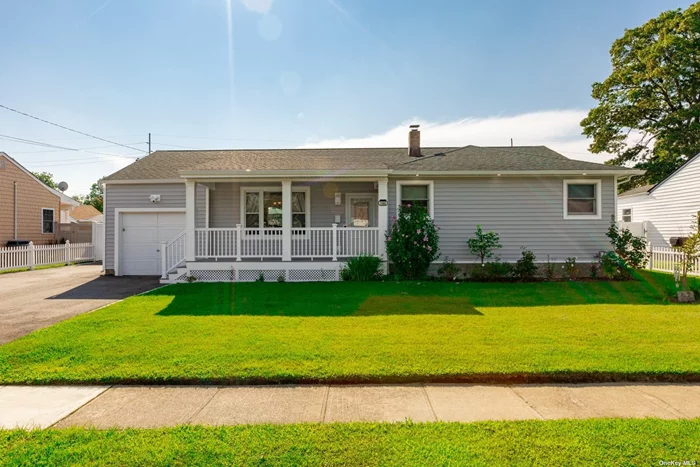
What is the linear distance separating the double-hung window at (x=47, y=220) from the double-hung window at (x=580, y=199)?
2520 cm

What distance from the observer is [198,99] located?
15.0 m

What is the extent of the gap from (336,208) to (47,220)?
18.1 m

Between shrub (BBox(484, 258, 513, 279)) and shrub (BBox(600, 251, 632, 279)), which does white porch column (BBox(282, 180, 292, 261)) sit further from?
shrub (BBox(600, 251, 632, 279))

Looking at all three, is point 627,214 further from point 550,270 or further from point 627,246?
point 550,270

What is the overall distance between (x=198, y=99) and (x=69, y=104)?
7.14m

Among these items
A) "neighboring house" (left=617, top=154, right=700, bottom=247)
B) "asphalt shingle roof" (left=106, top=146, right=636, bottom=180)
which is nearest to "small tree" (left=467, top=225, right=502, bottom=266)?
"asphalt shingle roof" (left=106, top=146, right=636, bottom=180)

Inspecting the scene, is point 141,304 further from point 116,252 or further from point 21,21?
point 21,21

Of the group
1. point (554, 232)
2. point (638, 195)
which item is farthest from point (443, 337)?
point (638, 195)

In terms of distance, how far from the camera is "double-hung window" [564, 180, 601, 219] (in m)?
11.2

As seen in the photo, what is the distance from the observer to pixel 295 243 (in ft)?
37.0

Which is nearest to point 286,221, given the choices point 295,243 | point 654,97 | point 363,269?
point 295,243

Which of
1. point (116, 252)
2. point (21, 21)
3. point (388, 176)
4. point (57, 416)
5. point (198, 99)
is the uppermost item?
point (21, 21)

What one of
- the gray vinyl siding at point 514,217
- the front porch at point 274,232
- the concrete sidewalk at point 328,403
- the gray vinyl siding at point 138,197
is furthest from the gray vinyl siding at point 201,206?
the concrete sidewalk at point 328,403

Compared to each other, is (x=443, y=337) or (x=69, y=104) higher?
(x=69, y=104)
